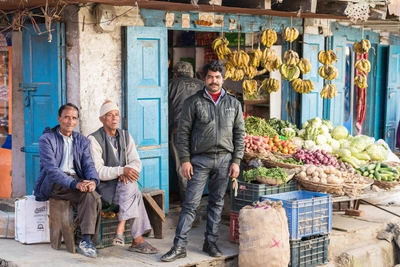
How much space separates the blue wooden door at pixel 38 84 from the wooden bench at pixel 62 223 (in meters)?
1.24

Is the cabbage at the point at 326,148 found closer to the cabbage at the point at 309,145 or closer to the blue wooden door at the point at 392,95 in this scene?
the cabbage at the point at 309,145

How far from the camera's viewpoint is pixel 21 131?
924cm

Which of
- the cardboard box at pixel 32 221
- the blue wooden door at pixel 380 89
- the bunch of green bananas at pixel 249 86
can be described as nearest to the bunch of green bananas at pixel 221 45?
the bunch of green bananas at pixel 249 86

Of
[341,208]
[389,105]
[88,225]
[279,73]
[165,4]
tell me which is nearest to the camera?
[88,225]

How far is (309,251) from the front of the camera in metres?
8.15

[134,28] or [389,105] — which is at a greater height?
[134,28]

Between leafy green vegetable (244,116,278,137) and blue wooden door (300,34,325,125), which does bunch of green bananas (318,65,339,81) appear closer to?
blue wooden door (300,34,325,125)

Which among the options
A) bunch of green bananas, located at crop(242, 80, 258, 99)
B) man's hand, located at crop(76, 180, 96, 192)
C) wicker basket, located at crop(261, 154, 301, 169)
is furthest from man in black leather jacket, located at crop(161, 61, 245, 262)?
bunch of green bananas, located at crop(242, 80, 258, 99)

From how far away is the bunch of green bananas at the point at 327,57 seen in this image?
11.0 meters

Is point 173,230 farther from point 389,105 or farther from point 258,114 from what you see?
point 389,105

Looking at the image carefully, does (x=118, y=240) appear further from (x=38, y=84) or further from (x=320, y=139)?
(x=320, y=139)

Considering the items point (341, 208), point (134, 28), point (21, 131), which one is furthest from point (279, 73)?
point (21, 131)

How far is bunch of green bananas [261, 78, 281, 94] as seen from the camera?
35.2ft

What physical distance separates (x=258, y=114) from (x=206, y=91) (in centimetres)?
431
